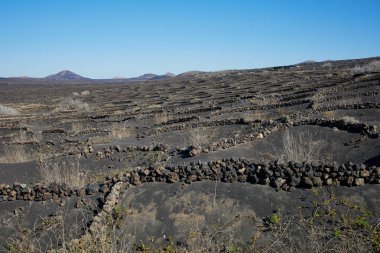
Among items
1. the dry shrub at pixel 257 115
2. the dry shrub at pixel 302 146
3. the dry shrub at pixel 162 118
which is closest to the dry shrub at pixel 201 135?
the dry shrub at pixel 302 146

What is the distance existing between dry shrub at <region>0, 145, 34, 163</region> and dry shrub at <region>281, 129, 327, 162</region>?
404 inches

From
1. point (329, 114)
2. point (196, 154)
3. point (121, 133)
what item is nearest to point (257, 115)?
point (329, 114)

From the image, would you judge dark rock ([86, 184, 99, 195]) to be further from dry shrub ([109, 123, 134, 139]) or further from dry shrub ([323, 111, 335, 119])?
dry shrub ([323, 111, 335, 119])

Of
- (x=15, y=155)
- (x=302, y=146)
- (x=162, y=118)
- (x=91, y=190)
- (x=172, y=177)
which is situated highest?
(x=172, y=177)

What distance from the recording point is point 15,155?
16859 mm

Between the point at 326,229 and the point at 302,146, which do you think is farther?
the point at 302,146

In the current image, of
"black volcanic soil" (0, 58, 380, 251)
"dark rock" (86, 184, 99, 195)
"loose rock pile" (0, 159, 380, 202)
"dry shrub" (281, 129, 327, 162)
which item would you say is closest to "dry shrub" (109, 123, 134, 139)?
"black volcanic soil" (0, 58, 380, 251)

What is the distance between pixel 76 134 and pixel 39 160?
884 centimetres

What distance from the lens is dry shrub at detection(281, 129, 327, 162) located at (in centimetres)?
1184

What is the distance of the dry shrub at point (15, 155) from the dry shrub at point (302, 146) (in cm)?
1027

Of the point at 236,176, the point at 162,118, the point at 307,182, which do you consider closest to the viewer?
the point at 307,182

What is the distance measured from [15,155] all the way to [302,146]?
11816 millimetres

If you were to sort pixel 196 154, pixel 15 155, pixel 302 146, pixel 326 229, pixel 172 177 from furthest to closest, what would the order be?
pixel 15 155 → pixel 302 146 → pixel 196 154 → pixel 172 177 → pixel 326 229

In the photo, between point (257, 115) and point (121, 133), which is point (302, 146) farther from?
point (121, 133)
